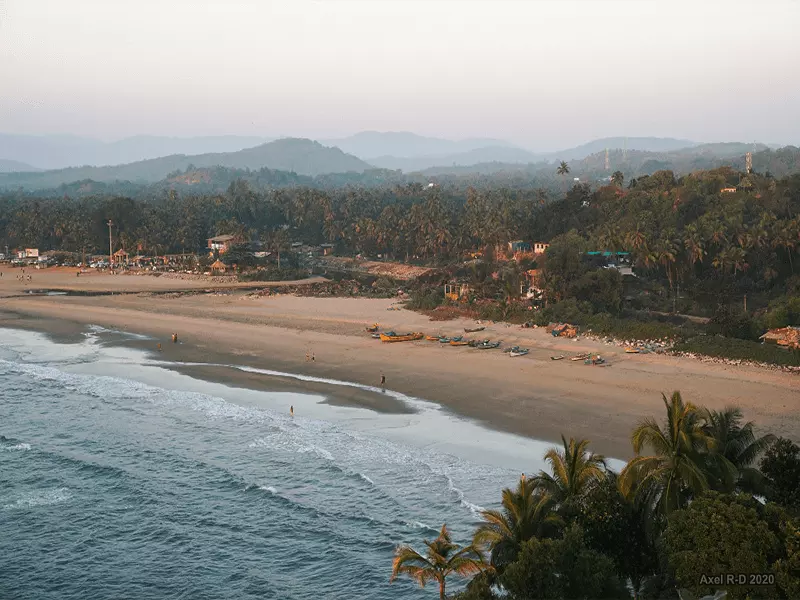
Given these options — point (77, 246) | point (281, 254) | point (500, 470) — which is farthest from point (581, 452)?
point (77, 246)

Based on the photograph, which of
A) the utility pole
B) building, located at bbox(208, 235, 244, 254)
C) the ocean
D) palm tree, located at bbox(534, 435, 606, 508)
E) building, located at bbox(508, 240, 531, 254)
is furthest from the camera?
building, located at bbox(208, 235, 244, 254)

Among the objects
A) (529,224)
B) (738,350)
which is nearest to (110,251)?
(529,224)

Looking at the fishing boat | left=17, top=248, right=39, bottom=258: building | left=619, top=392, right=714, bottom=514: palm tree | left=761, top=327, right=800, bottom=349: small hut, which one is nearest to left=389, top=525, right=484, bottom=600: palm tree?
left=619, top=392, right=714, bottom=514: palm tree

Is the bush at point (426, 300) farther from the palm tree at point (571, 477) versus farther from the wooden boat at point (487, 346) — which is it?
the palm tree at point (571, 477)

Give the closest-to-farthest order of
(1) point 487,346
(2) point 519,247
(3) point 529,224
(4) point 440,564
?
(4) point 440,564 < (1) point 487,346 < (2) point 519,247 < (3) point 529,224

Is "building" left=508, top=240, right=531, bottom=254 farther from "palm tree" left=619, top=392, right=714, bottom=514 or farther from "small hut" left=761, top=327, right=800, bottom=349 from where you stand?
"palm tree" left=619, top=392, right=714, bottom=514

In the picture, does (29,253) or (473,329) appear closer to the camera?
(473,329)

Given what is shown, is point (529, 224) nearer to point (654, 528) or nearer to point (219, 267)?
point (219, 267)
